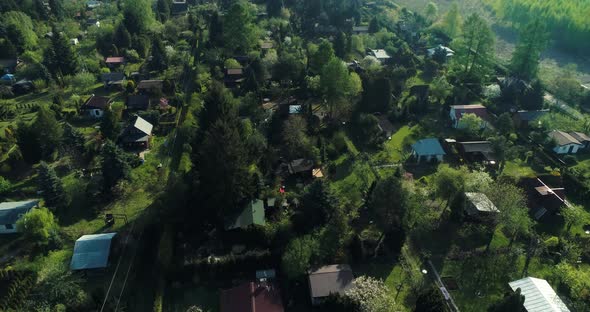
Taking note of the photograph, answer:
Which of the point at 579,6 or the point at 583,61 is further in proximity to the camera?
the point at 579,6

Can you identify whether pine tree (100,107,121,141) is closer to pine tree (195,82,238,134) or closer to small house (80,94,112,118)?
small house (80,94,112,118)

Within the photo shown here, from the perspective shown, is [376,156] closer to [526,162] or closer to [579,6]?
[526,162]

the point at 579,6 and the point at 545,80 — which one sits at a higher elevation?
the point at 579,6

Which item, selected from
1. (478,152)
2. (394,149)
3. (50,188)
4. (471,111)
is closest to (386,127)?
(394,149)

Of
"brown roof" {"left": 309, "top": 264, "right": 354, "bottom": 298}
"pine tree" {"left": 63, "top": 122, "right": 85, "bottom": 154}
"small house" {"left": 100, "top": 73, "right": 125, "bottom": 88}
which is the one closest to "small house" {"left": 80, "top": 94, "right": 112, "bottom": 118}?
"small house" {"left": 100, "top": 73, "right": 125, "bottom": 88}

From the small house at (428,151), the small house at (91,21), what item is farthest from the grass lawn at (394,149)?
the small house at (91,21)

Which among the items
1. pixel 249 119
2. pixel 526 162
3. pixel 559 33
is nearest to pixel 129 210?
pixel 249 119

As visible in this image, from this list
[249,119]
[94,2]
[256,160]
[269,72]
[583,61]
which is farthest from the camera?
[94,2]
